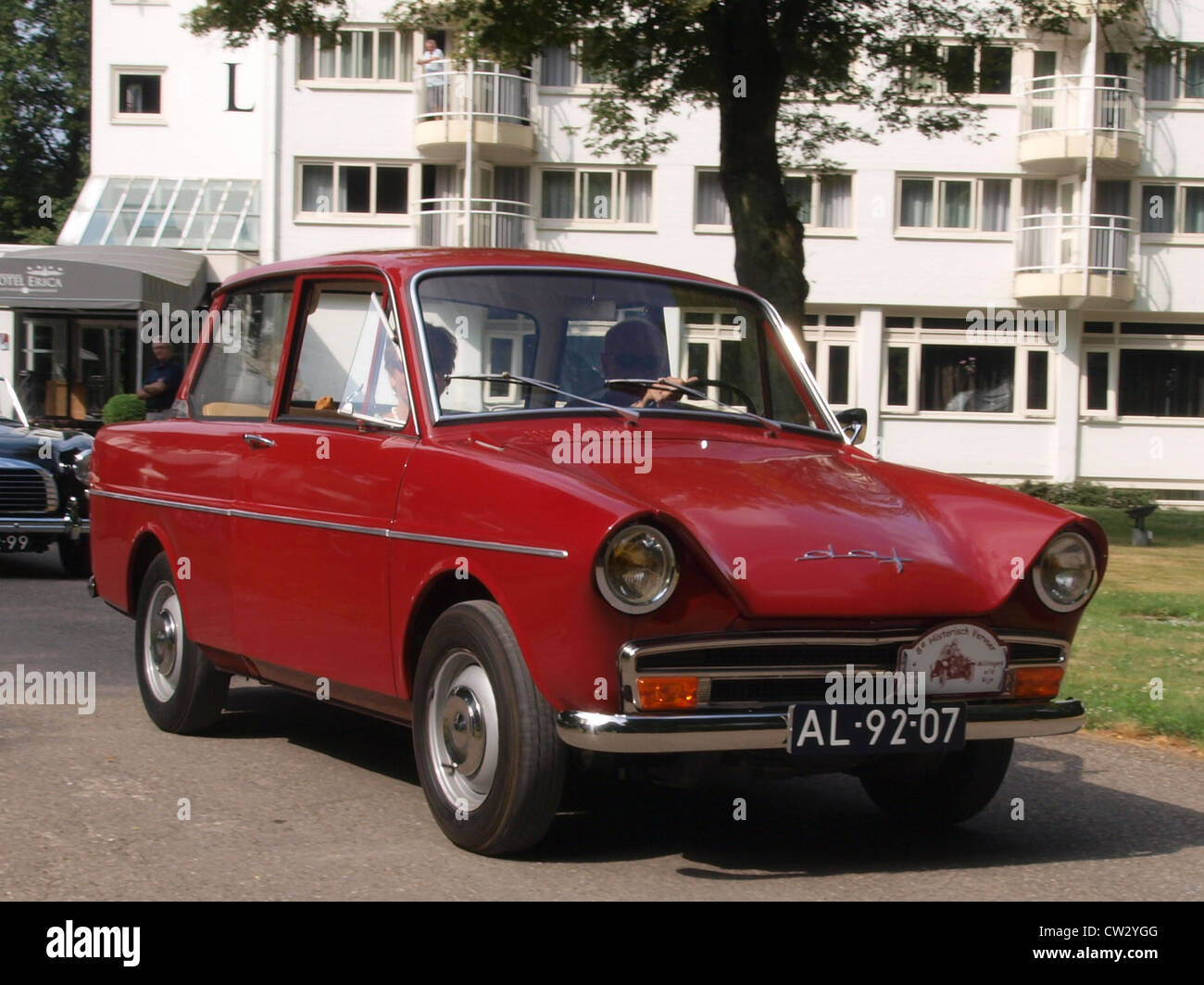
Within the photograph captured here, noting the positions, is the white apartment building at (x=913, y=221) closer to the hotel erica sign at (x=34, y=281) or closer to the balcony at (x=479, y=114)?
the balcony at (x=479, y=114)

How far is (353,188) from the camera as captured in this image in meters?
38.7

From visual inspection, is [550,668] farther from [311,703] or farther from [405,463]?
[311,703]

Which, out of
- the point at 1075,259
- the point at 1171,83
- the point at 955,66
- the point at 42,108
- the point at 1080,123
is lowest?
the point at 1075,259

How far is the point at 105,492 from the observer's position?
26.5 ft

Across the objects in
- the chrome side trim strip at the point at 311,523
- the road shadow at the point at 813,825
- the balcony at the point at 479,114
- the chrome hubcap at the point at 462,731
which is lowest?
the road shadow at the point at 813,825

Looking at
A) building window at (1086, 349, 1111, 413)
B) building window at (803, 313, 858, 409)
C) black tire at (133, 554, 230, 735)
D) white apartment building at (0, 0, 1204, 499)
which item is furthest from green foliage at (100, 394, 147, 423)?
building window at (1086, 349, 1111, 413)

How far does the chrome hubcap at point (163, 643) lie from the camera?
739 centimetres

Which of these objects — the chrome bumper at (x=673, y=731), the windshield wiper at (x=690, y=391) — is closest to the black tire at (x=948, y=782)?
the chrome bumper at (x=673, y=731)

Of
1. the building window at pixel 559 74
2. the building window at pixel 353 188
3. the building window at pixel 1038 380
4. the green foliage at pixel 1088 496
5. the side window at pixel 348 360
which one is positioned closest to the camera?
the side window at pixel 348 360

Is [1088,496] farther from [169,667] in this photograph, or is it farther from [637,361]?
[637,361]

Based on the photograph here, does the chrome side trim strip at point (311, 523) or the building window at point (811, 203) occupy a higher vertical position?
the building window at point (811, 203)

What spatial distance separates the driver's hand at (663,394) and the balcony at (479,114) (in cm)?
3107

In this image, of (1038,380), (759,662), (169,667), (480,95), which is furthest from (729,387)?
(1038,380)

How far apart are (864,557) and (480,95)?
109 ft
